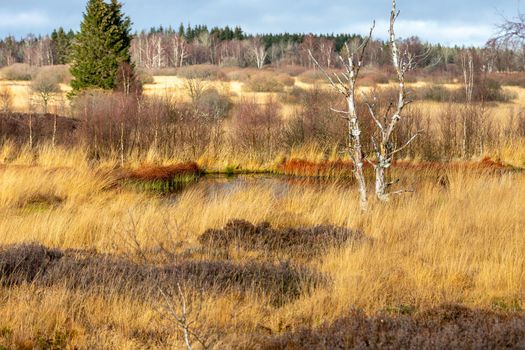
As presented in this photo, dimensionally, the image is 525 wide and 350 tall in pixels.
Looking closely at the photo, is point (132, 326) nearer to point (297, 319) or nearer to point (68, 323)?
point (68, 323)

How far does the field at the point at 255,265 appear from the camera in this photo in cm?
420

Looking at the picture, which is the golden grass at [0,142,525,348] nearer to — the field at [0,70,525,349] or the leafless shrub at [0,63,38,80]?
the field at [0,70,525,349]

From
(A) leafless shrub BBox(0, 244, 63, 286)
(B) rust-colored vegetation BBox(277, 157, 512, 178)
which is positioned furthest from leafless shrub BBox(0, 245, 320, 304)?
(B) rust-colored vegetation BBox(277, 157, 512, 178)

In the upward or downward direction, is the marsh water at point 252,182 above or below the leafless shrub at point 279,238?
below

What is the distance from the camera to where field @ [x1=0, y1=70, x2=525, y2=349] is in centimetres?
420

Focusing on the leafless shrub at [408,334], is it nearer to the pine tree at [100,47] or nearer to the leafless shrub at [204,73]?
the pine tree at [100,47]

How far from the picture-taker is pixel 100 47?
966 inches

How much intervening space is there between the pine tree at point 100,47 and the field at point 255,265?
→ 11.4m

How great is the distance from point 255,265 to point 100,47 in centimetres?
2074

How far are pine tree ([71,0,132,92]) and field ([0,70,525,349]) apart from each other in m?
11.4

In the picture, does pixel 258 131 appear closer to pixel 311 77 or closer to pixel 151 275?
pixel 151 275

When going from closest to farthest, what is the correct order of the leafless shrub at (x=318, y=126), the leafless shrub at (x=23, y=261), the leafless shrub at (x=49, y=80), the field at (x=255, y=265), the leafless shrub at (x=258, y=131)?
1. the field at (x=255, y=265)
2. the leafless shrub at (x=23, y=261)
3. the leafless shrub at (x=318, y=126)
4. the leafless shrub at (x=258, y=131)
5. the leafless shrub at (x=49, y=80)

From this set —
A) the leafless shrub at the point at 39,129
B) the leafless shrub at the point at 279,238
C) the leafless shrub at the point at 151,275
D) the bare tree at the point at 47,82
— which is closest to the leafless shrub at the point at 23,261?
the leafless shrub at the point at 151,275

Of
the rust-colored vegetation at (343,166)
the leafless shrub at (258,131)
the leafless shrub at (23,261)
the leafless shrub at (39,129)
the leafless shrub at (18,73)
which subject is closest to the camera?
the leafless shrub at (23,261)
